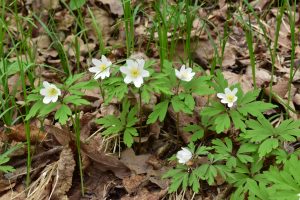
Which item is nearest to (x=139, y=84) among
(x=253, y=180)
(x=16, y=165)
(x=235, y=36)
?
A: (x=253, y=180)

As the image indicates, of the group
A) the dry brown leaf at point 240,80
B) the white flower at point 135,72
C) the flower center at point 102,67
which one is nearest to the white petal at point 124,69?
the white flower at point 135,72

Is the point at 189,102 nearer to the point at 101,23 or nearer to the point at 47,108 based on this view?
the point at 47,108

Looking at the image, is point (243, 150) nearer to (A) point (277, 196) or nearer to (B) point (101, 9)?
(A) point (277, 196)

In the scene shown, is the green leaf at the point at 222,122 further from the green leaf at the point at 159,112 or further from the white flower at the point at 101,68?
the white flower at the point at 101,68

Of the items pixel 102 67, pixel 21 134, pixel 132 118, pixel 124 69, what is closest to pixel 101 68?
pixel 102 67

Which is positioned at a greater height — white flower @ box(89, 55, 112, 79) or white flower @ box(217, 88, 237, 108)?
white flower @ box(89, 55, 112, 79)

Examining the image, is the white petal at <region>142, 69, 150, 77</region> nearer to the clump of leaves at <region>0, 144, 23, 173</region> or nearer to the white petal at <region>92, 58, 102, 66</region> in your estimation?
the white petal at <region>92, 58, 102, 66</region>

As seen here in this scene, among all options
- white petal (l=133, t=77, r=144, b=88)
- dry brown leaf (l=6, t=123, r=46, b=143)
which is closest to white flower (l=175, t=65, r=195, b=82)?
white petal (l=133, t=77, r=144, b=88)
